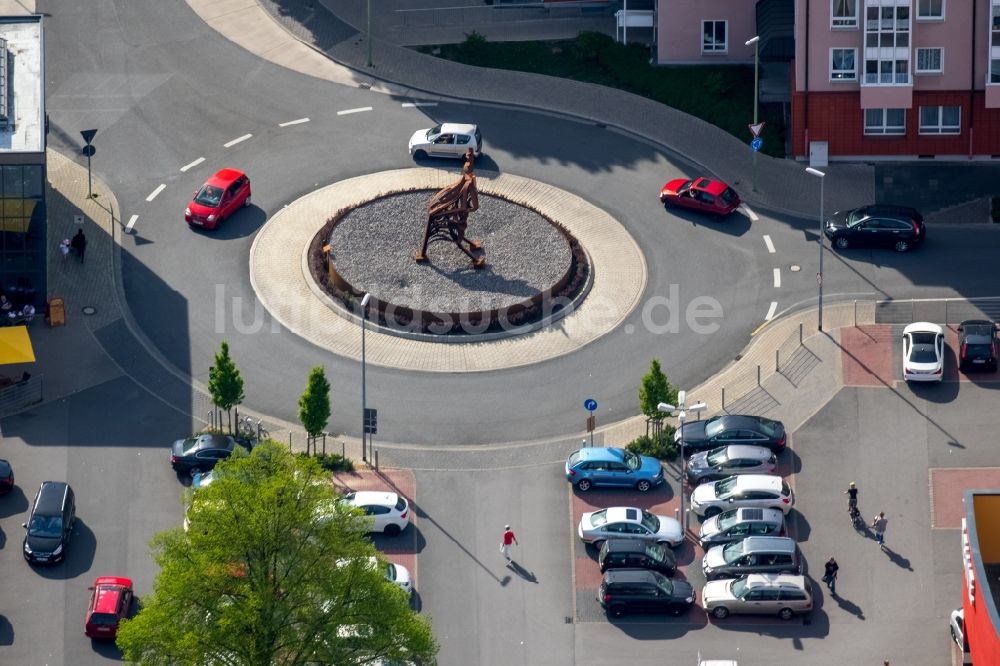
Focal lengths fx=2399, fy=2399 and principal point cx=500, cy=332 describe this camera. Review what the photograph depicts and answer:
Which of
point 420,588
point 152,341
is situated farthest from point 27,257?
point 420,588

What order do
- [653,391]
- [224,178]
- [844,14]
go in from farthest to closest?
[844,14] < [224,178] < [653,391]

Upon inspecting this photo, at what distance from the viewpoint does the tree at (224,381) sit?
96.3m

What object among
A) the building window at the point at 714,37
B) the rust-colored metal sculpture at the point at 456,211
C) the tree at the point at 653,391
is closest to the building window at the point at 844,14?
the building window at the point at 714,37

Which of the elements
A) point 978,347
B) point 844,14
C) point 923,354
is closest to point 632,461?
point 923,354

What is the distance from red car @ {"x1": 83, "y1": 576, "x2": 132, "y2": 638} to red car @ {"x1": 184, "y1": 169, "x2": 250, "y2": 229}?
2482 cm

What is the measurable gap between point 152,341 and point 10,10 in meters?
28.9

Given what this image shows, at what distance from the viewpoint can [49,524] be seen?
3578 inches

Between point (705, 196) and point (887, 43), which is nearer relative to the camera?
point (705, 196)

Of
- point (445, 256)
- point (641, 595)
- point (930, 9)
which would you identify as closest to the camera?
point (641, 595)

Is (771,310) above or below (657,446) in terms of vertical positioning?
above

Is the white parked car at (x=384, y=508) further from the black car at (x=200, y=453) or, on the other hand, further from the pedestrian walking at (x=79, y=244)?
the pedestrian walking at (x=79, y=244)

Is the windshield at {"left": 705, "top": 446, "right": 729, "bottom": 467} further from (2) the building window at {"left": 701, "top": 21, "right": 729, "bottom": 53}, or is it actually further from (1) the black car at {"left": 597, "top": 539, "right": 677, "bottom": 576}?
(2) the building window at {"left": 701, "top": 21, "right": 729, "bottom": 53}

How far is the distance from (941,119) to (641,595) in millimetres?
36141

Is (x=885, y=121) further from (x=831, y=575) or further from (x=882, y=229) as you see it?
(x=831, y=575)
